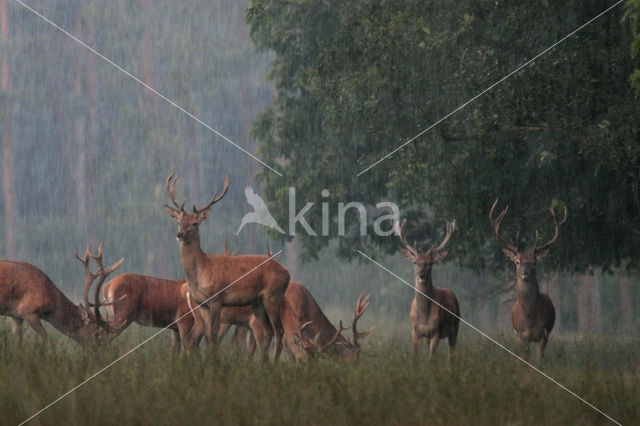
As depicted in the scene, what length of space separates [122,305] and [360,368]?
15.9 ft

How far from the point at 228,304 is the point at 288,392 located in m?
3.31

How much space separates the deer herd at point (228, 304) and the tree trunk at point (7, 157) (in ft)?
93.1

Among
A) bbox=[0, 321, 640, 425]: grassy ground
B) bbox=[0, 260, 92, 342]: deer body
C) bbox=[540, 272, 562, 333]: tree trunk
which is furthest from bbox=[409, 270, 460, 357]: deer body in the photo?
bbox=[540, 272, 562, 333]: tree trunk

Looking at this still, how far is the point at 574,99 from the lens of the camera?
1401 centimetres

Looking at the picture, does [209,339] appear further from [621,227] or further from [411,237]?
[411,237]

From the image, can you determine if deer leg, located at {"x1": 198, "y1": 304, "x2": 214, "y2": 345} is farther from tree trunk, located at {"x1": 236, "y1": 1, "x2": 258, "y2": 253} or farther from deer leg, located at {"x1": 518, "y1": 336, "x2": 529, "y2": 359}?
tree trunk, located at {"x1": 236, "y1": 1, "x2": 258, "y2": 253}

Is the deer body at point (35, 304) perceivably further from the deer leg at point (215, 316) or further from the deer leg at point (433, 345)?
the deer leg at point (433, 345)

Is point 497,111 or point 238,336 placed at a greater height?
point 497,111

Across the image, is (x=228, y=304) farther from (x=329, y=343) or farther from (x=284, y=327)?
(x=329, y=343)

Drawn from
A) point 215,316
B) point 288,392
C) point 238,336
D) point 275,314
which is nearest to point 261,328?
point 275,314

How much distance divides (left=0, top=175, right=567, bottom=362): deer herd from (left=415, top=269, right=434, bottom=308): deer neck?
0.04 feet

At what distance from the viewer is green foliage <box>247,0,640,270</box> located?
45.7 feet

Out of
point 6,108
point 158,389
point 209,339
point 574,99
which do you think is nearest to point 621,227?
point 574,99

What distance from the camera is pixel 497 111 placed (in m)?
14.1
